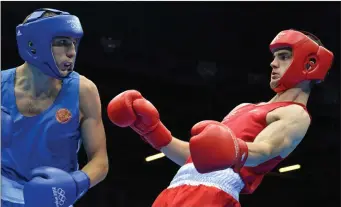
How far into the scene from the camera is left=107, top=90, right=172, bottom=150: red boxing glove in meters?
2.52

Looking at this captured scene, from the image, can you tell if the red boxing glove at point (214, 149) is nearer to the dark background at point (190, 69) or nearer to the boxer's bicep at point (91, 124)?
the boxer's bicep at point (91, 124)

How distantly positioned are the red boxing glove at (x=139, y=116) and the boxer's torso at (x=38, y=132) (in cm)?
18

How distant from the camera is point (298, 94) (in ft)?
8.63

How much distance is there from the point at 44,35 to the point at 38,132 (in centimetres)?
38

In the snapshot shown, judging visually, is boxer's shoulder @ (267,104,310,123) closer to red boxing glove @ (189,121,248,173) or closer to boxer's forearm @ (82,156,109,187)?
red boxing glove @ (189,121,248,173)

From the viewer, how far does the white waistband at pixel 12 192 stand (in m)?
2.35

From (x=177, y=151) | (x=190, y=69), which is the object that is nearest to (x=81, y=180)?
(x=177, y=151)

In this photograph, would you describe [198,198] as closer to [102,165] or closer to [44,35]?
[102,165]

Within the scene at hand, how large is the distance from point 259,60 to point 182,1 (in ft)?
4.19

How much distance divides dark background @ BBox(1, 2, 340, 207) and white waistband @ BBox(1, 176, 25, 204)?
132 inches

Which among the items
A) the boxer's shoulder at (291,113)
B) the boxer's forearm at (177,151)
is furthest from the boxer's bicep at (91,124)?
the boxer's shoulder at (291,113)

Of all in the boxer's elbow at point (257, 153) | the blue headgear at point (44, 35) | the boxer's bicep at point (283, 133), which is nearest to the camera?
the boxer's elbow at point (257, 153)

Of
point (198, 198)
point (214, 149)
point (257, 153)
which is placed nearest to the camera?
point (214, 149)

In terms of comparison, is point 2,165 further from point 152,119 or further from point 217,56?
point 217,56
